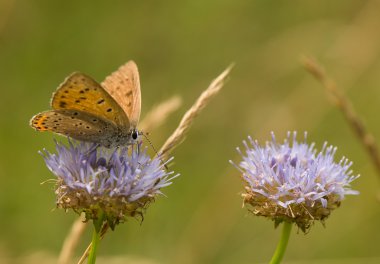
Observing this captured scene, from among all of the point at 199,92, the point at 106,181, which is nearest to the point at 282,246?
the point at 106,181

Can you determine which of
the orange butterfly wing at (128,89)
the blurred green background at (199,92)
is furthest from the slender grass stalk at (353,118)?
the blurred green background at (199,92)

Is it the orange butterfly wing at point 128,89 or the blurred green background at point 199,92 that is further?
the blurred green background at point 199,92

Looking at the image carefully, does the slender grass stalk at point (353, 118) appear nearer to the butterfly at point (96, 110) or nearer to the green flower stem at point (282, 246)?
the green flower stem at point (282, 246)

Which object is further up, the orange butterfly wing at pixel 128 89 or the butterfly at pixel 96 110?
the orange butterfly wing at pixel 128 89

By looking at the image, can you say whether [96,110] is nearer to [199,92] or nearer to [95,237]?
[95,237]

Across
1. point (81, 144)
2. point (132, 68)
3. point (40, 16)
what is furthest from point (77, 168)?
point (40, 16)

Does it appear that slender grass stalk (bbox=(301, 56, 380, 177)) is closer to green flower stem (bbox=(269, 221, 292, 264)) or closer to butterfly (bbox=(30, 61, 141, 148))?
green flower stem (bbox=(269, 221, 292, 264))
